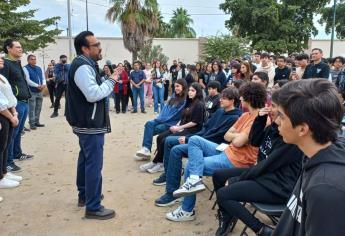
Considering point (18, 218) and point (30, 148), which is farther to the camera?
point (30, 148)

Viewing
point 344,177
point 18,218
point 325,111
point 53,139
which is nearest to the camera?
point 344,177

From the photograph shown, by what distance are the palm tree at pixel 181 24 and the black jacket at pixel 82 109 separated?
5060 centimetres

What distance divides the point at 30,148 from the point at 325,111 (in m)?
6.77

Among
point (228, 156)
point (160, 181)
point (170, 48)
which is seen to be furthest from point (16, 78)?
point (170, 48)

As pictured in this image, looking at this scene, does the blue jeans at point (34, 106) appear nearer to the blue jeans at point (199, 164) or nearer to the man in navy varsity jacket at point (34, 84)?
the man in navy varsity jacket at point (34, 84)

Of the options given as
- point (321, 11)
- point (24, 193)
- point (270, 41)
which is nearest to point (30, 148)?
point (24, 193)

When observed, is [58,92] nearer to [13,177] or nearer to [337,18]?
[13,177]

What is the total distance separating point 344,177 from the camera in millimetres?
1191

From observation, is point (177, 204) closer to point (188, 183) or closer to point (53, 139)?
point (188, 183)

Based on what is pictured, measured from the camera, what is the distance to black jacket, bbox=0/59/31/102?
588 cm

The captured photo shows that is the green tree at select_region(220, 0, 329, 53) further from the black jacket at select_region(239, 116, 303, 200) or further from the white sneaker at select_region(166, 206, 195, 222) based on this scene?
the black jacket at select_region(239, 116, 303, 200)

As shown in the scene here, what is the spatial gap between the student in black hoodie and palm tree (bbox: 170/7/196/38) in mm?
52844

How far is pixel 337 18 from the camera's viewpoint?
31.8 meters

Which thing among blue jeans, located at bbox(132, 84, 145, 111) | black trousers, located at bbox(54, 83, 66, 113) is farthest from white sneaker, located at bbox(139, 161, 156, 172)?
blue jeans, located at bbox(132, 84, 145, 111)
